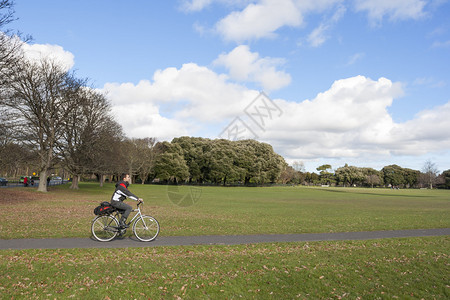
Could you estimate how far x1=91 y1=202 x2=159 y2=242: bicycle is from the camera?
1052 centimetres

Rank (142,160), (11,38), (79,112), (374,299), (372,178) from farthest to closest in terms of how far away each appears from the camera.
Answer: (372,178)
(142,160)
(79,112)
(11,38)
(374,299)

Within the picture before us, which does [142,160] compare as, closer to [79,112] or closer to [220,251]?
[79,112]

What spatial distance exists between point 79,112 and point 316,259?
36.3 m

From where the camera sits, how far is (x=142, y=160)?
246 feet

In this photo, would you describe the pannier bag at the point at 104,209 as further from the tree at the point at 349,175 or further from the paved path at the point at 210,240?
the tree at the point at 349,175

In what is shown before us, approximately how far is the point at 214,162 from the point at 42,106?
5188 centimetres

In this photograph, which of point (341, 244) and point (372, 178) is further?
point (372, 178)

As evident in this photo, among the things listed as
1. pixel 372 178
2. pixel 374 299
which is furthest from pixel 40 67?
pixel 372 178

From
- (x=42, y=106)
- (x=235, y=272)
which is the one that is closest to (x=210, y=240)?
(x=235, y=272)

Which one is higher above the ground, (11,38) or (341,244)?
(11,38)

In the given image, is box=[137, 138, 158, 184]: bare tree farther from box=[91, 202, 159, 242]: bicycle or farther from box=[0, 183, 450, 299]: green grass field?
box=[0, 183, 450, 299]: green grass field

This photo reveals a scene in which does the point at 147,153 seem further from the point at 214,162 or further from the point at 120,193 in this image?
the point at 120,193

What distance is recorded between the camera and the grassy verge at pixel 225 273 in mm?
6176

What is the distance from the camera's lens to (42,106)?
33500 millimetres
